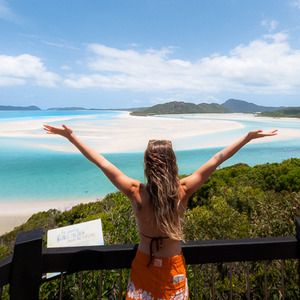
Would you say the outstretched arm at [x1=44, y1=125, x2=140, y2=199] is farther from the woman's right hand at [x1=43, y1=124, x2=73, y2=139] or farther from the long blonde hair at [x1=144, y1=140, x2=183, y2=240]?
the woman's right hand at [x1=43, y1=124, x2=73, y2=139]

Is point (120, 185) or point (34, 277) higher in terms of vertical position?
point (120, 185)

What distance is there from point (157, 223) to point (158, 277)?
0.30 m

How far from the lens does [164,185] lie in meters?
1.88

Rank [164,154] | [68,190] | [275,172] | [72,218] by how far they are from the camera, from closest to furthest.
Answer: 1. [164,154]
2. [72,218]
3. [275,172]
4. [68,190]

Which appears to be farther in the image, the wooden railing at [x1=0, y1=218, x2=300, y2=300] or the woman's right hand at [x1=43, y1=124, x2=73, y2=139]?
the woman's right hand at [x1=43, y1=124, x2=73, y2=139]

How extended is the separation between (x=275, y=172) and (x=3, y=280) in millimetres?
21292

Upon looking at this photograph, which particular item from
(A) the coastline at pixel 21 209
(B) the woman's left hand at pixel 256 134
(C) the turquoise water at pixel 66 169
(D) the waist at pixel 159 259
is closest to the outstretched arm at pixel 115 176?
(D) the waist at pixel 159 259

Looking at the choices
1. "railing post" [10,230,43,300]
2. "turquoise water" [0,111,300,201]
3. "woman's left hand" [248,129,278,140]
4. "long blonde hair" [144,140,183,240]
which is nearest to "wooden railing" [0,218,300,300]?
"railing post" [10,230,43,300]

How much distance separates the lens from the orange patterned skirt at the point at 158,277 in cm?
191

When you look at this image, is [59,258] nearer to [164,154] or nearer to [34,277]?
[34,277]

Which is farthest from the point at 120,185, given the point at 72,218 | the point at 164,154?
the point at 72,218

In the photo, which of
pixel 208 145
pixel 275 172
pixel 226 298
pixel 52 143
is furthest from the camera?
pixel 52 143

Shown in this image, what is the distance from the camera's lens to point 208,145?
62.0 meters

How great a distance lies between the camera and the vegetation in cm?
345
